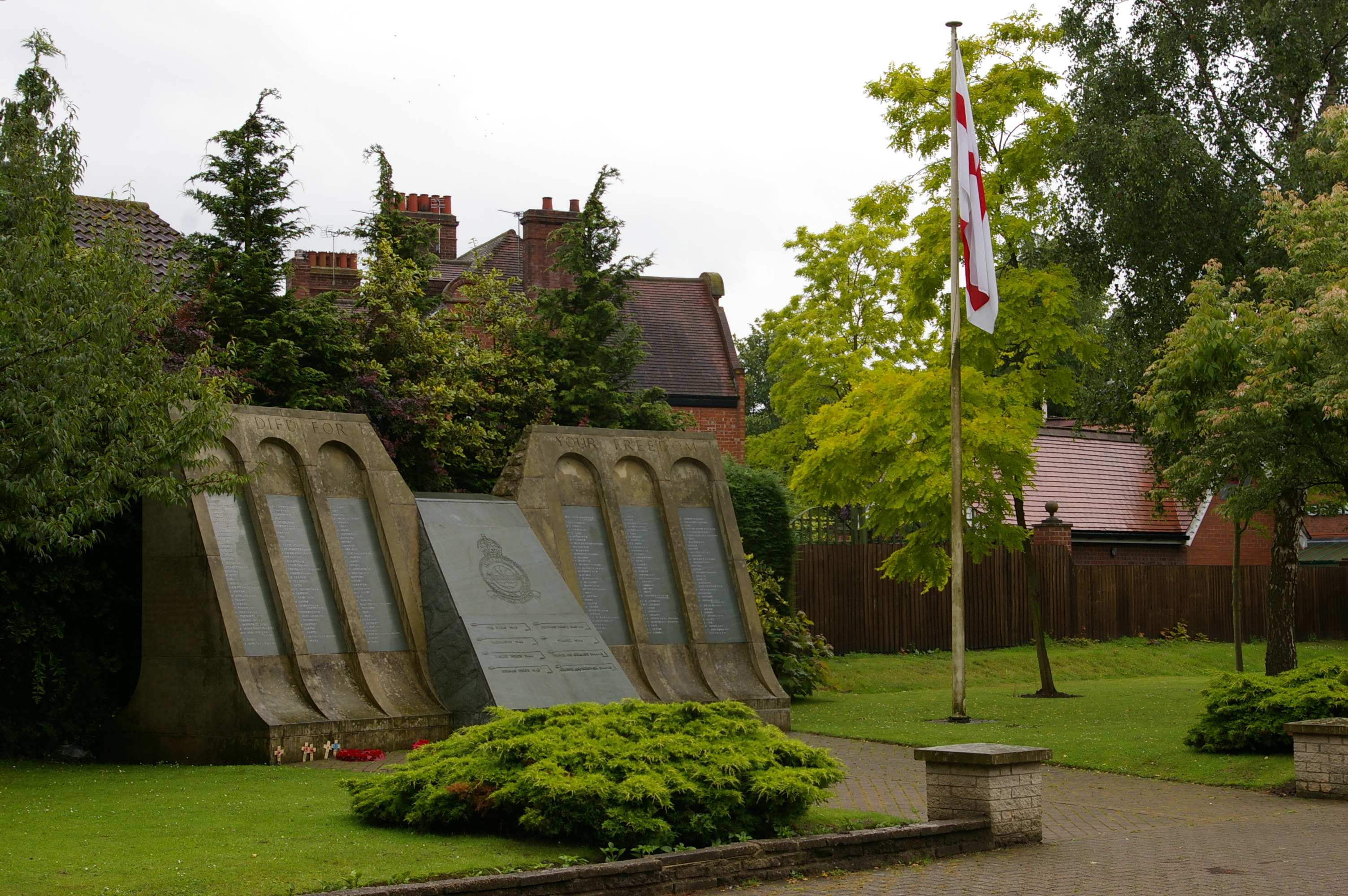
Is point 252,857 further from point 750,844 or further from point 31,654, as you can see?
point 31,654

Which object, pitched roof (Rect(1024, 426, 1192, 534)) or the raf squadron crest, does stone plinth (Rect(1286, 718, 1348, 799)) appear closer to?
the raf squadron crest

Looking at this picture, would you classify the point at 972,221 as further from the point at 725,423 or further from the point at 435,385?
the point at 725,423

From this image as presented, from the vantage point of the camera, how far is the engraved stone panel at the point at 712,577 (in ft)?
56.3

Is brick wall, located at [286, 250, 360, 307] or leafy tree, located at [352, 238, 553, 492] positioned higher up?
brick wall, located at [286, 250, 360, 307]

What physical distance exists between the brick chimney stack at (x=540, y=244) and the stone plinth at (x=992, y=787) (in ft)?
94.5

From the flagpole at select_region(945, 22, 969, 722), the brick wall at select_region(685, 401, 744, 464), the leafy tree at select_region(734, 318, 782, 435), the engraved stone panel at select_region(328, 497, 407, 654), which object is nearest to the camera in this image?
the engraved stone panel at select_region(328, 497, 407, 654)

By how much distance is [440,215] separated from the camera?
40062mm

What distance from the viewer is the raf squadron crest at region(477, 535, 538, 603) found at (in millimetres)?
15117

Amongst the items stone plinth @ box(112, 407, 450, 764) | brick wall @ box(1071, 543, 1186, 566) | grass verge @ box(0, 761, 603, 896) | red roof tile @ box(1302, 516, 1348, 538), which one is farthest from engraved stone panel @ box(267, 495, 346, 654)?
red roof tile @ box(1302, 516, 1348, 538)

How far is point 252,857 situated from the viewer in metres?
7.43

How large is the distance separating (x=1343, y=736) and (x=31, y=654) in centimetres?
1376

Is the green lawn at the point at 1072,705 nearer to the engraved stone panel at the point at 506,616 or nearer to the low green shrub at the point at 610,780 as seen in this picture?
the engraved stone panel at the point at 506,616

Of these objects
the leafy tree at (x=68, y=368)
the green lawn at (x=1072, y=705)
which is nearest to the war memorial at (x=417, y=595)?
the leafy tree at (x=68, y=368)

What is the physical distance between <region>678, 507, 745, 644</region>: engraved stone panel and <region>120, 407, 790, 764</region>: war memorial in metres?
0.03
